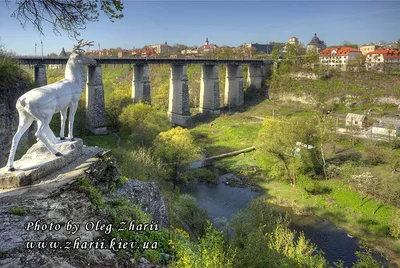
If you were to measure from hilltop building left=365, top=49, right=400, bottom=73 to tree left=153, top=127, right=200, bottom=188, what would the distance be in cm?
5014

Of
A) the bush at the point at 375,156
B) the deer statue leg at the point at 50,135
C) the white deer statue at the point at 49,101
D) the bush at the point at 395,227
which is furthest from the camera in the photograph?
the bush at the point at 375,156

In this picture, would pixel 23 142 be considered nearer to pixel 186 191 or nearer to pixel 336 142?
pixel 186 191

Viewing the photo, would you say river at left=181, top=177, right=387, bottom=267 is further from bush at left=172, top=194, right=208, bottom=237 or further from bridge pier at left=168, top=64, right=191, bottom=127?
bridge pier at left=168, top=64, right=191, bottom=127

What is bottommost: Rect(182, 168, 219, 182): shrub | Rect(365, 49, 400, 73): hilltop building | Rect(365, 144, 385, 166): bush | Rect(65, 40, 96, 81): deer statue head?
Rect(182, 168, 219, 182): shrub

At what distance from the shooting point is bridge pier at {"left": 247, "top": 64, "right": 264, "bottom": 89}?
6825cm

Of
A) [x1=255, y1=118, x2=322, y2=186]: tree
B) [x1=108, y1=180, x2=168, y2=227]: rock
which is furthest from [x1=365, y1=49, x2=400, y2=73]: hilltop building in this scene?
[x1=108, y1=180, x2=168, y2=227]: rock

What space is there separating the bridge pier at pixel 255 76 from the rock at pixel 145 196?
2330 inches

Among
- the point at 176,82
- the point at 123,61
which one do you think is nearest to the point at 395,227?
the point at 176,82

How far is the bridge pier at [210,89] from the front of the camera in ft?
190

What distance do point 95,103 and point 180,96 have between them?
14.7m

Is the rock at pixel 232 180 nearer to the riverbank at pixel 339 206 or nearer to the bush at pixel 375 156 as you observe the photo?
the riverbank at pixel 339 206

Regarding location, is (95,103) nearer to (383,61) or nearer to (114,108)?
(114,108)

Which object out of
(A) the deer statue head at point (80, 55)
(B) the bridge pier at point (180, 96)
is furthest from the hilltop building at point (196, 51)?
(A) the deer statue head at point (80, 55)

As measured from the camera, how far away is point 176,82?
174 ft
